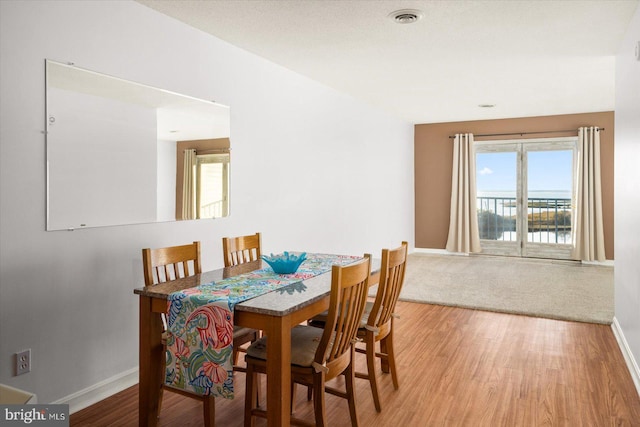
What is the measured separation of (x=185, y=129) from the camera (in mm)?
3340

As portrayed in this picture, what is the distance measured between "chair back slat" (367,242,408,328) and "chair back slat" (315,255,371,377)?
0.20 meters

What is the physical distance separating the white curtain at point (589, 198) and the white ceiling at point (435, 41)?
5.08 feet

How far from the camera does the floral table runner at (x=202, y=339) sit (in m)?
2.02

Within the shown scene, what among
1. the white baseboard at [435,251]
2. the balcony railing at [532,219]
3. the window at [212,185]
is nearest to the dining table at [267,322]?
the window at [212,185]

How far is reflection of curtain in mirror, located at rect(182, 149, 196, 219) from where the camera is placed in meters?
3.35

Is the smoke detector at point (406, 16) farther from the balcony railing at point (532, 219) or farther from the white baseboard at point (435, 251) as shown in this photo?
the white baseboard at point (435, 251)

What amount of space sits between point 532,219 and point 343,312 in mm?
6819

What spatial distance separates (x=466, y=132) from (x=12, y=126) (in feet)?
23.7

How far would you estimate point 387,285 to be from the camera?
255 centimetres

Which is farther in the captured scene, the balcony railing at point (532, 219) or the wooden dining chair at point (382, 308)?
the balcony railing at point (532, 219)

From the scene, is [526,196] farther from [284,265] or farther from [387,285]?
[284,265]

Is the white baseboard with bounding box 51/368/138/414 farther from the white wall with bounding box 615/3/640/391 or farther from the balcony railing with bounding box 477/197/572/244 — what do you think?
the balcony railing with bounding box 477/197/572/244

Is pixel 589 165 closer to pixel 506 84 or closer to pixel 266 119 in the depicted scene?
pixel 506 84

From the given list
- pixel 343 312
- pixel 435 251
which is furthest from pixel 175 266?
pixel 435 251
